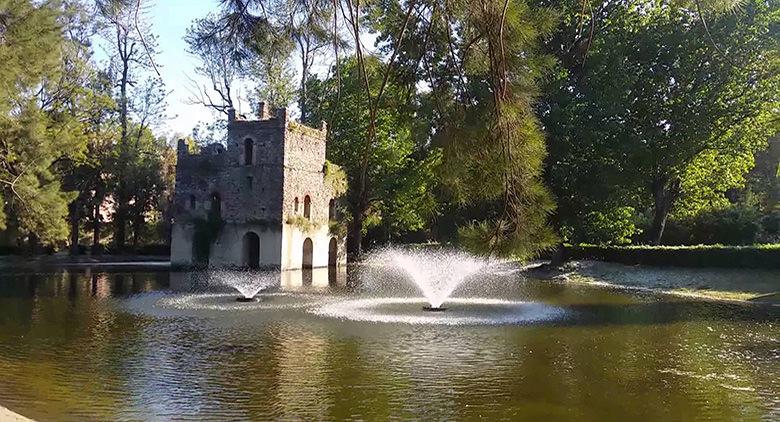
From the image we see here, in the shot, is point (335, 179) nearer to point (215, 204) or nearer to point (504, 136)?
point (215, 204)

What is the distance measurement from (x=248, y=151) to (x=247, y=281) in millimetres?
8621

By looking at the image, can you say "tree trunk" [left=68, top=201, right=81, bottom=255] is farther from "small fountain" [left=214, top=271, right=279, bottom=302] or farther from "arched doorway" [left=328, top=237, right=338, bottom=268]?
"arched doorway" [left=328, top=237, right=338, bottom=268]

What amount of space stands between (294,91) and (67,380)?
3352 centimetres

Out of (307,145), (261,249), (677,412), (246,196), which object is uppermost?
(307,145)

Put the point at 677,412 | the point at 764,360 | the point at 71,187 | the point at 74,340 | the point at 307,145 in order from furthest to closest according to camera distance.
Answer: the point at 71,187 → the point at 307,145 → the point at 74,340 → the point at 764,360 → the point at 677,412

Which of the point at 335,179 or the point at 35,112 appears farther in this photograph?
the point at 335,179

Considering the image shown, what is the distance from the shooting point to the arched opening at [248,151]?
32.3 meters

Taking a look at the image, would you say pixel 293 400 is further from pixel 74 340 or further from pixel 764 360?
pixel 764 360

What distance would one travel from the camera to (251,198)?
32.2m

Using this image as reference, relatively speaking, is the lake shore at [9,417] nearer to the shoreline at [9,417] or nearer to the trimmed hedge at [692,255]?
the shoreline at [9,417]

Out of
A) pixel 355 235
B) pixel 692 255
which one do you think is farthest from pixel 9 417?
pixel 355 235

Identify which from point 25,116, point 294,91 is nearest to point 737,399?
point 25,116

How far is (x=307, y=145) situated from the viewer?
1329 inches

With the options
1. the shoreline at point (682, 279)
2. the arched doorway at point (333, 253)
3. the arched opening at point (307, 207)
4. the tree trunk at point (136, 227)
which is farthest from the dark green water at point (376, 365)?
the tree trunk at point (136, 227)
